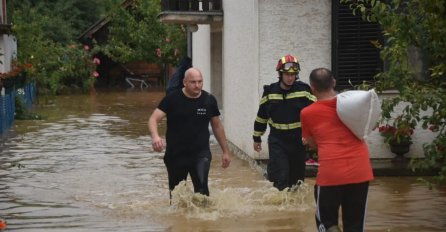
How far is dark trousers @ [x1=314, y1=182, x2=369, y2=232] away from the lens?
7004 millimetres

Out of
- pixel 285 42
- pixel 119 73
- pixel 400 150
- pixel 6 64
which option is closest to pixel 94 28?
pixel 119 73

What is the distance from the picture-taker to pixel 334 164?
6.96 meters

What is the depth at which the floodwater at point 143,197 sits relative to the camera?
9703mm

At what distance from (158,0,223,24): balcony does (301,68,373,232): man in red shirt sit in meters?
11.6

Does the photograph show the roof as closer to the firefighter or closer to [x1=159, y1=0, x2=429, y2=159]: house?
[x1=159, y1=0, x2=429, y2=159]: house

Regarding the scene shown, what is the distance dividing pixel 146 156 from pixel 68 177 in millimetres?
2844

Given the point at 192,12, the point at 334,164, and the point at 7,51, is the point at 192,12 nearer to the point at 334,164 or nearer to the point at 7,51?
the point at 334,164

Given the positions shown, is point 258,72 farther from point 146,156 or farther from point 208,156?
point 208,156


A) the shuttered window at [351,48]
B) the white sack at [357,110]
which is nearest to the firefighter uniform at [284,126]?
the white sack at [357,110]

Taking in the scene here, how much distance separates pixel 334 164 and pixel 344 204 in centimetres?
37

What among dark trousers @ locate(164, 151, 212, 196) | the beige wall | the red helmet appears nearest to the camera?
dark trousers @ locate(164, 151, 212, 196)

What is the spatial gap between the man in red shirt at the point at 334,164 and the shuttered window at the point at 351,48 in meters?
7.35

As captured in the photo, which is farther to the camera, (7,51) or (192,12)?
(7,51)

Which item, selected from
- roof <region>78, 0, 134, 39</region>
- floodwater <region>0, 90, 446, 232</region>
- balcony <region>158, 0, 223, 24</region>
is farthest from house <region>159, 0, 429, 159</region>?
roof <region>78, 0, 134, 39</region>
